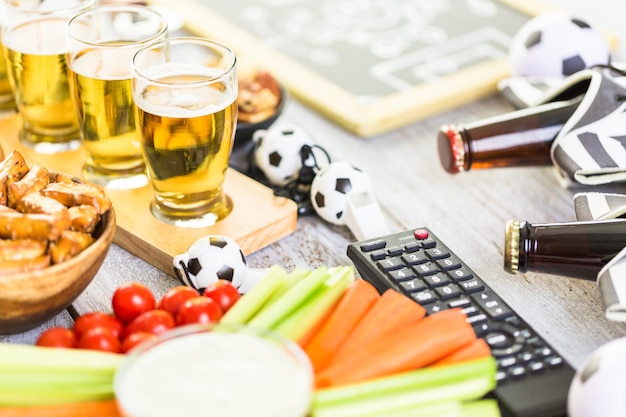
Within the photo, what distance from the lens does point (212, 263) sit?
3.29ft

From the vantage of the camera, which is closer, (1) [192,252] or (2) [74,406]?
(2) [74,406]

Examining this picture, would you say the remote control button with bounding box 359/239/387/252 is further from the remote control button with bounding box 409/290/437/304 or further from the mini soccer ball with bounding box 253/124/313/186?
the mini soccer ball with bounding box 253/124/313/186

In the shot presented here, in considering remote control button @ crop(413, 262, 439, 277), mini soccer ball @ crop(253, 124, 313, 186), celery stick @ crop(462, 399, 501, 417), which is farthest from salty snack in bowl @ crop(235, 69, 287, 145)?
celery stick @ crop(462, 399, 501, 417)

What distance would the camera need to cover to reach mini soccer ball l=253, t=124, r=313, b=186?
1226 millimetres

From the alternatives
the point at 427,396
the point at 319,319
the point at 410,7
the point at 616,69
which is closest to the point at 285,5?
the point at 410,7

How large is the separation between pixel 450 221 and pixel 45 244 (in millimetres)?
558

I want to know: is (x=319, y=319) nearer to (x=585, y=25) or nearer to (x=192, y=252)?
(x=192, y=252)

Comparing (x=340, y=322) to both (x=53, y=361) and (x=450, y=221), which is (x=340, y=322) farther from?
→ (x=450, y=221)

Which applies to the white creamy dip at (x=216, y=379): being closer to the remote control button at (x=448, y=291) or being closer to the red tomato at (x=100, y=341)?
the red tomato at (x=100, y=341)

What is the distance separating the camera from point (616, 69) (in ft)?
4.06

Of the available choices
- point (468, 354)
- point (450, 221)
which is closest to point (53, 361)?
point (468, 354)

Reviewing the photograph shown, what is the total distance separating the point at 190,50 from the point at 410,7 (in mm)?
773

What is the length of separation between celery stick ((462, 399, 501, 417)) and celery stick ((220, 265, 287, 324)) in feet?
0.73

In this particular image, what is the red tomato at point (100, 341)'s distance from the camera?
839mm
